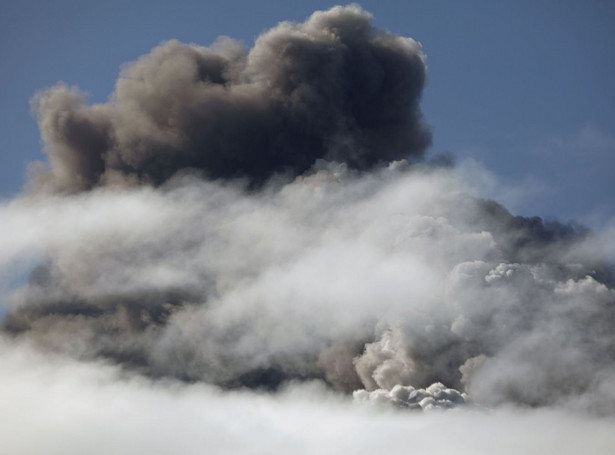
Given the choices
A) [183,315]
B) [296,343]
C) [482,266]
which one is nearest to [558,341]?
[482,266]

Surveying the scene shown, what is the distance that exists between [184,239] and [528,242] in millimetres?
30503

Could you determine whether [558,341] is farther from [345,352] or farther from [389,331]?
[345,352]

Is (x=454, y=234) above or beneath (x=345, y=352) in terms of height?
above

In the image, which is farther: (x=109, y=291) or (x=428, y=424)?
(x=109, y=291)

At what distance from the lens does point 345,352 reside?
75.6 metres

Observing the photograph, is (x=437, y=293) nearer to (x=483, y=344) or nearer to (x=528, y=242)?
(x=483, y=344)

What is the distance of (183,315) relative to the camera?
83438 millimetres

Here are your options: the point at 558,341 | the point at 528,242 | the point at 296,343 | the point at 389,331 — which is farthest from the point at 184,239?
the point at 558,341

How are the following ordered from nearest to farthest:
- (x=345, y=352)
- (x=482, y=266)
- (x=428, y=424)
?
(x=428, y=424)
(x=482, y=266)
(x=345, y=352)

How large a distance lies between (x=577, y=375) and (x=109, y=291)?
135 ft

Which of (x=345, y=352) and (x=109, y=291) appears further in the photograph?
(x=109, y=291)

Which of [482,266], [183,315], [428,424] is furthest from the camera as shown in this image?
[183,315]

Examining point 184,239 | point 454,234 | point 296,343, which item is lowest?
point 296,343

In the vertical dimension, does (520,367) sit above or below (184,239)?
below
